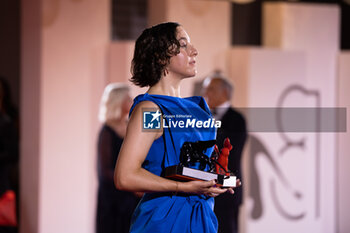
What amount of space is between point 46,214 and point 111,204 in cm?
74

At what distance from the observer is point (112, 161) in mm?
4234

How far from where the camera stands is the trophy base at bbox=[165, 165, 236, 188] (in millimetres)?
1597

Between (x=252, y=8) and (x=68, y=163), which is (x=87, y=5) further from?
(x=252, y=8)

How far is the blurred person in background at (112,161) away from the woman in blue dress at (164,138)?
2.41m

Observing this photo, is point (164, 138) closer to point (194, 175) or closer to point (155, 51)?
point (194, 175)

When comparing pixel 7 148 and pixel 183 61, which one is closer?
pixel 183 61

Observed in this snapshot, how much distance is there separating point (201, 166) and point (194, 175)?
0.08 metres

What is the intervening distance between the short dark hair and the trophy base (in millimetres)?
346

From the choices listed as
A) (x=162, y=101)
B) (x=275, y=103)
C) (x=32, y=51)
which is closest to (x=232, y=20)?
(x=275, y=103)

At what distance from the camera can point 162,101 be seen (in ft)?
5.61

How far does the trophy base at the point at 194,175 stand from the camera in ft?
5.24

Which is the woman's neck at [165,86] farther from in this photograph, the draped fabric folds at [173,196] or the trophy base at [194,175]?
the trophy base at [194,175]

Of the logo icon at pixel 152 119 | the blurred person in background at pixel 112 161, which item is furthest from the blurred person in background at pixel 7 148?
the logo icon at pixel 152 119

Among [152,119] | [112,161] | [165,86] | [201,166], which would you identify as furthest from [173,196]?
[112,161]
